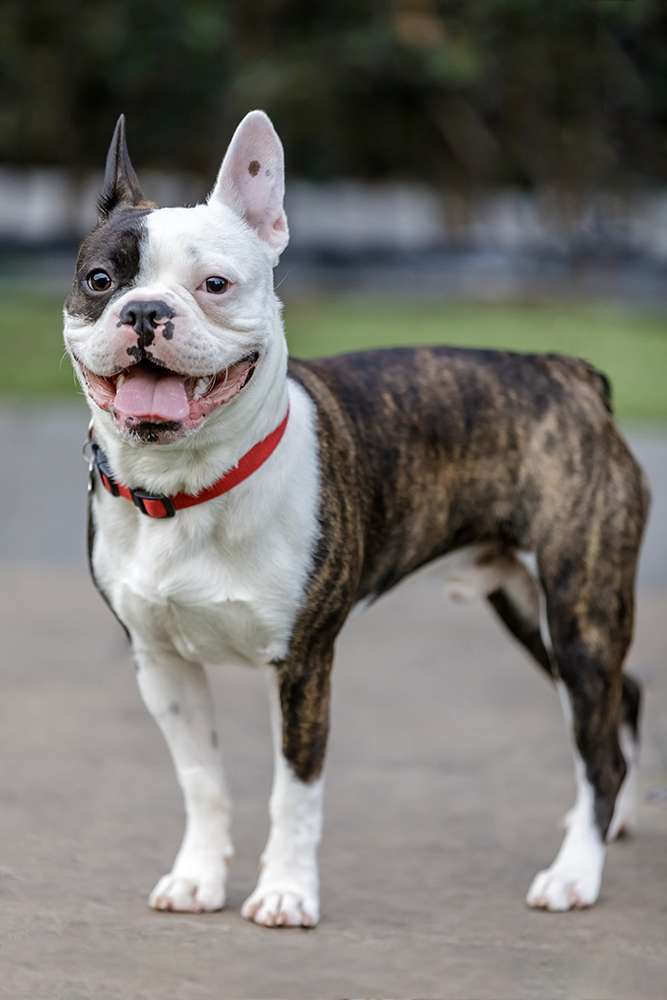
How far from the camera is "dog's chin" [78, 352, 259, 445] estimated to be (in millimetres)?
2775

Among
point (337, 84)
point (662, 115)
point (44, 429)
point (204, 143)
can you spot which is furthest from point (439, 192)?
point (44, 429)

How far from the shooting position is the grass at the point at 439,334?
1180 centimetres

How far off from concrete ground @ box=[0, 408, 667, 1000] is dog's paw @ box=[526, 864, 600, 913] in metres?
0.04

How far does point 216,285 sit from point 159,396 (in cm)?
30

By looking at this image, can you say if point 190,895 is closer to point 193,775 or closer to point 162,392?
point 193,775

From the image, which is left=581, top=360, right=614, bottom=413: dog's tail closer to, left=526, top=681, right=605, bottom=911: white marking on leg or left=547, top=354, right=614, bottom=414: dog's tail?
left=547, top=354, right=614, bottom=414: dog's tail

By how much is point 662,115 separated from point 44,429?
956 centimetres

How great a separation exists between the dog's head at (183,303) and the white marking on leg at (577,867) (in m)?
1.51

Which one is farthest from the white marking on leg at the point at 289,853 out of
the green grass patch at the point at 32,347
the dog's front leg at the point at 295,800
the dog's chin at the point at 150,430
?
the green grass patch at the point at 32,347

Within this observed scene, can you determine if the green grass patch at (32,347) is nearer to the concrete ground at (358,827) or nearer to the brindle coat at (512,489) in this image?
the concrete ground at (358,827)

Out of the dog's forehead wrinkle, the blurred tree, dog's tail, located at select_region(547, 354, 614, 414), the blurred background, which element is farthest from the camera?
the blurred tree

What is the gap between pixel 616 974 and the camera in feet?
10.1

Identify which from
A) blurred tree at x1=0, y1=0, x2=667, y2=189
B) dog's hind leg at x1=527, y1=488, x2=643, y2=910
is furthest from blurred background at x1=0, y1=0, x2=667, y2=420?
dog's hind leg at x1=527, y1=488, x2=643, y2=910

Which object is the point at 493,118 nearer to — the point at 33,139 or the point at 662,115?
the point at 662,115
